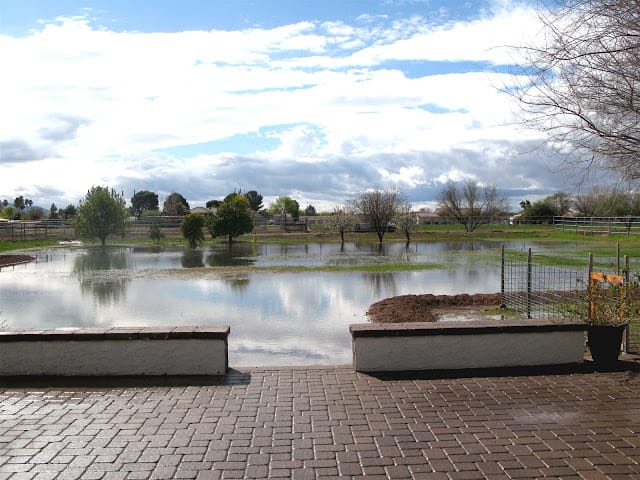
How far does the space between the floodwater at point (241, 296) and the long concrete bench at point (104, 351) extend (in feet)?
7.71

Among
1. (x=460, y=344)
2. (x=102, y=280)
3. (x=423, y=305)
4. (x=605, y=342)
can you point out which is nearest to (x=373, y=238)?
(x=102, y=280)

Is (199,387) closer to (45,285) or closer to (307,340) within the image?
(307,340)

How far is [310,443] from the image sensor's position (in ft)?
14.7

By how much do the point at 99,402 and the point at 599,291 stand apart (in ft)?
19.4

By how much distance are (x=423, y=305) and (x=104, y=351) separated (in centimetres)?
956

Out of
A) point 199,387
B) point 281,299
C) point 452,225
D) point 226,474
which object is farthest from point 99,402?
point 452,225

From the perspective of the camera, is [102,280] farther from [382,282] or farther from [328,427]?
[328,427]

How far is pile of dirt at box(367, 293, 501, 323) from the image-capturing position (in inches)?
496

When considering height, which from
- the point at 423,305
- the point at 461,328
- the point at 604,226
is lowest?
the point at 423,305

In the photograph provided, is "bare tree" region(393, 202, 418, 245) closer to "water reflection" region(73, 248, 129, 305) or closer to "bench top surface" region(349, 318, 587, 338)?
"water reflection" region(73, 248, 129, 305)

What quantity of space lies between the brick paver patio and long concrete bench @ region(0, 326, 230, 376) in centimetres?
24

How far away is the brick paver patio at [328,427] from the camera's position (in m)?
4.06

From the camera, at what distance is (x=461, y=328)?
647 cm

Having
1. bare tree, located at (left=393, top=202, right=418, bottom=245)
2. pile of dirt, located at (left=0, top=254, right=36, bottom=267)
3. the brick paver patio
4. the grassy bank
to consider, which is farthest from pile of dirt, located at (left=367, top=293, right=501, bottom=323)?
bare tree, located at (left=393, top=202, right=418, bottom=245)
